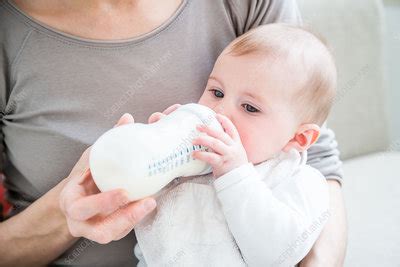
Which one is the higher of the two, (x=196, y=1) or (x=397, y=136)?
(x=196, y=1)

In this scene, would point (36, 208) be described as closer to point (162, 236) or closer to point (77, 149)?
point (77, 149)

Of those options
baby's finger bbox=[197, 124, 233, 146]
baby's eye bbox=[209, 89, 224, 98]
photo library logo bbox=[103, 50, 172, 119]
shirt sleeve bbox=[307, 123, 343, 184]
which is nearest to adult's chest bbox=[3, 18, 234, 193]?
photo library logo bbox=[103, 50, 172, 119]

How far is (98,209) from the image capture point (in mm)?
619

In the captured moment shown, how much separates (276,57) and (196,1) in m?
0.23

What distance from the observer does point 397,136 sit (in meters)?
1.91

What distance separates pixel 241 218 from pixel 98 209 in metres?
0.24

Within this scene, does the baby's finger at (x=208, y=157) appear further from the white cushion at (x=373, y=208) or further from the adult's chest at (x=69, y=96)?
the white cushion at (x=373, y=208)

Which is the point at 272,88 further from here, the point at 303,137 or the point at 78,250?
the point at 78,250

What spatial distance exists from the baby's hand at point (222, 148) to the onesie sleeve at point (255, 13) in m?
0.31

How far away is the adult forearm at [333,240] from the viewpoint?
0.88 metres

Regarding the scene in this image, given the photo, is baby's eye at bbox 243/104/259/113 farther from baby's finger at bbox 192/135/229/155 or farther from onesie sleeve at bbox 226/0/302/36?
onesie sleeve at bbox 226/0/302/36

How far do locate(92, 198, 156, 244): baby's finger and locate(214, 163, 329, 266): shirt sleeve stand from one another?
0.15 meters

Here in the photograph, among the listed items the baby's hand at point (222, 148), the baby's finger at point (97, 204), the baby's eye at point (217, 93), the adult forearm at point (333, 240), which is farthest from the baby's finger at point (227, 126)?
the adult forearm at point (333, 240)

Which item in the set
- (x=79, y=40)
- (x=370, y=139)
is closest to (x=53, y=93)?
(x=79, y=40)
